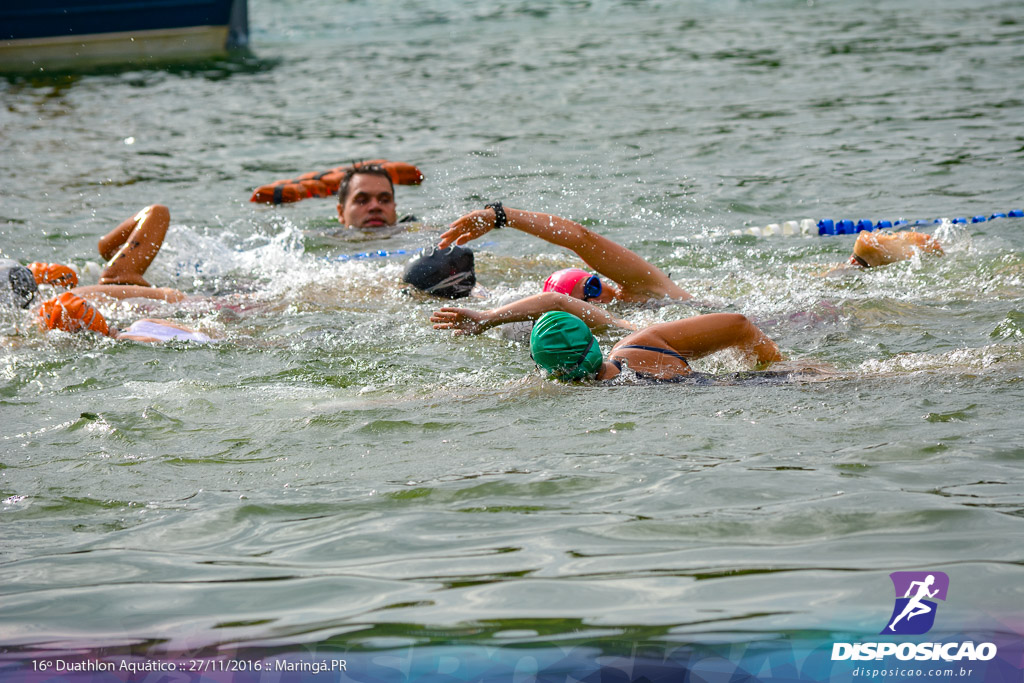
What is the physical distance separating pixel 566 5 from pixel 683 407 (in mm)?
26763

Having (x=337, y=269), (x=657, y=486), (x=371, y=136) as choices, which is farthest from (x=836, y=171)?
(x=657, y=486)

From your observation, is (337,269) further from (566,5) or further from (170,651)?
(566,5)

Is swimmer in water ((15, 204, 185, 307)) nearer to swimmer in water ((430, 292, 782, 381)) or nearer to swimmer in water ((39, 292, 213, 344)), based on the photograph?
swimmer in water ((39, 292, 213, 344))

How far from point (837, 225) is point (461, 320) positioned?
187 inches

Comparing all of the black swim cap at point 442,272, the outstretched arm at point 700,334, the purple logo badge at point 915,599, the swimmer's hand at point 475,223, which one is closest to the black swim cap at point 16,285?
the black swim cap at point 442,272

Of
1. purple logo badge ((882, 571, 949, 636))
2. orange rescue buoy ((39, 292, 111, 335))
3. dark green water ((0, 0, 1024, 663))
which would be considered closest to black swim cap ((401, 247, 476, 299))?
dark green water ((0, 0, 1024, 663))

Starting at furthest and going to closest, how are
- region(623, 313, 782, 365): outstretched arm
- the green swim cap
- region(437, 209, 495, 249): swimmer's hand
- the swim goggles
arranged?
the swim goggles, region(437, 209, 495, 249): swimmer's hand, region(623, 313, 782, 365): outstretched arm, the green swim cap

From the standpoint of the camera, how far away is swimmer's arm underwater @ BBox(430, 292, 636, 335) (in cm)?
545

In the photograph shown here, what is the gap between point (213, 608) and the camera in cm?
321

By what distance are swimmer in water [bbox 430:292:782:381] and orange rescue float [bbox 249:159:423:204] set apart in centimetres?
587

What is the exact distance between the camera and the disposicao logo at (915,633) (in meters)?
2.82

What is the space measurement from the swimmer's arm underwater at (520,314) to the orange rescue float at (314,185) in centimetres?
547

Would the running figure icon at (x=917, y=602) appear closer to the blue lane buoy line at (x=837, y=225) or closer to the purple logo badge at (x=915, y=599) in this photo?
the purple logo badge at (x=915, y=599)

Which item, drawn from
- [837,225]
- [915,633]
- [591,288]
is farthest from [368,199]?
[915,633]
